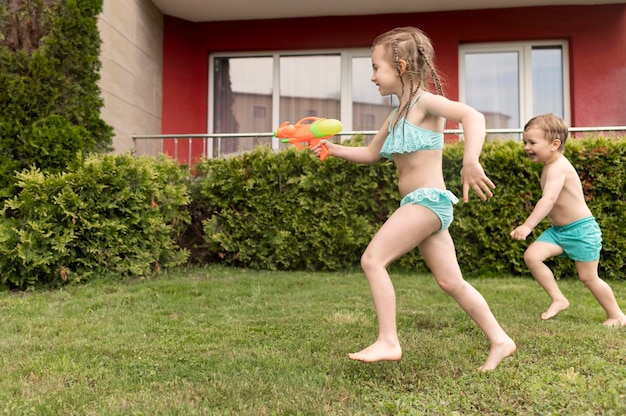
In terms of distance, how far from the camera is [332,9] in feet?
31.4

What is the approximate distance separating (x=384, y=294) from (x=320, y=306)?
196cm

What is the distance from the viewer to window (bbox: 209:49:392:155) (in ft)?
33.2

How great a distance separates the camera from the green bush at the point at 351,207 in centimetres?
604

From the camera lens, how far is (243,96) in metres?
10.4

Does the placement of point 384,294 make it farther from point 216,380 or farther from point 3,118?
point 3,118

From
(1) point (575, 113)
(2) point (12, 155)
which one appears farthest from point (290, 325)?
(1) point (575, 113)

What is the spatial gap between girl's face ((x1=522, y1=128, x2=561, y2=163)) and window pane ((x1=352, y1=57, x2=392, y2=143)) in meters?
6.30

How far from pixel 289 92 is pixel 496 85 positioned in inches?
161

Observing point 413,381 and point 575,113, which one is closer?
point 413,381

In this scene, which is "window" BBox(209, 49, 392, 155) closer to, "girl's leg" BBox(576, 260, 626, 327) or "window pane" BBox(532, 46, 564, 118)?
"window pane" BBox(532, 46, 564, 118)

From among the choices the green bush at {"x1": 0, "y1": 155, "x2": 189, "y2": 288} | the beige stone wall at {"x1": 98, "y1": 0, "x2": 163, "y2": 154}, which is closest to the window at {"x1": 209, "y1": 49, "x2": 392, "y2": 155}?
the beige stone wall at {"x1": 98, "y1": 0, "x2": 163, "y2": 154}

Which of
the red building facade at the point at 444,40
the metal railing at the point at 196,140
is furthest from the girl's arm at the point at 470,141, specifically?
the red building facade at the point at 444,40

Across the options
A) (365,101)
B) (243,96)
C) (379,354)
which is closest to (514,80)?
(365,101)

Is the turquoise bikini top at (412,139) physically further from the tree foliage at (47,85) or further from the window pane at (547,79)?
the window pane at (547,79)
